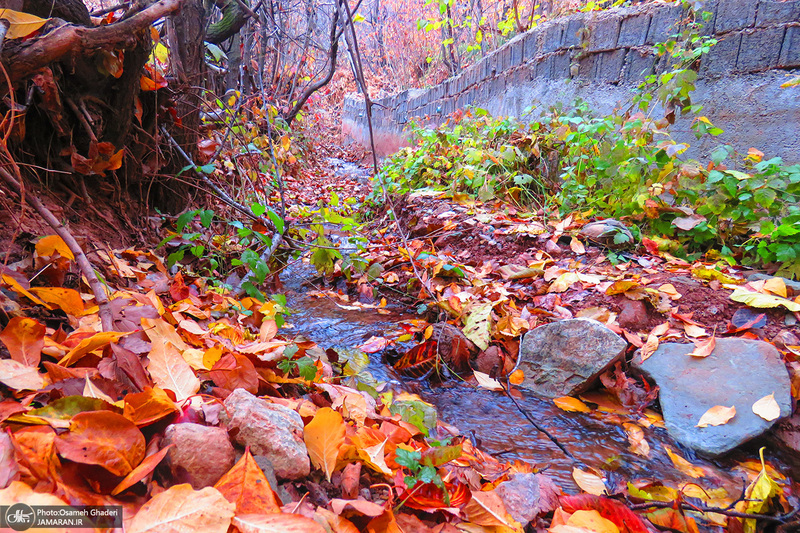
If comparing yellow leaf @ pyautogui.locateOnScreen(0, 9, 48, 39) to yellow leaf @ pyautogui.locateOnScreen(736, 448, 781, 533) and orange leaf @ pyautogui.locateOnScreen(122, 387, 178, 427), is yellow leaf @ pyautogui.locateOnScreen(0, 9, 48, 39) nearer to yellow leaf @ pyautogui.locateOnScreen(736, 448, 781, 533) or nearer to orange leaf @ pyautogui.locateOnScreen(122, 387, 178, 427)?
orange leaf @ pyautogui.locateOnScreen(122, 387, 178, 427)

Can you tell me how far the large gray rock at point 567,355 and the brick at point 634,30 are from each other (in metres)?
2.60

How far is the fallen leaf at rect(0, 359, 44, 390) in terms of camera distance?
26.9 inches

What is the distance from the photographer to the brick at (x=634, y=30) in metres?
3.11

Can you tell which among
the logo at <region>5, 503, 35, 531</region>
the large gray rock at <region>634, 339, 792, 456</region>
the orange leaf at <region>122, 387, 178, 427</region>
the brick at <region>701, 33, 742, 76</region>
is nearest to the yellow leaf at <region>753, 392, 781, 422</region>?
the large gray rock at <region>634, 339, 792, 456</region>

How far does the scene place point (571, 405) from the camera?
1.62m

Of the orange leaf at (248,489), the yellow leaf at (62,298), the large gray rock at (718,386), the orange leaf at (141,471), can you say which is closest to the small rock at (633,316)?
the large gray rock at (718,386)

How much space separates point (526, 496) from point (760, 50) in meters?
3.06

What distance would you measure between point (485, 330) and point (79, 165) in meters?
1.75

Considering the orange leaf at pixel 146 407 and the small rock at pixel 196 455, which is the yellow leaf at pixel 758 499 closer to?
the small rock at pixel 196 455

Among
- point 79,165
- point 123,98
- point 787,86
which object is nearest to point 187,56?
point 123,98

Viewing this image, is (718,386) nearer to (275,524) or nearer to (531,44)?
(275,524)

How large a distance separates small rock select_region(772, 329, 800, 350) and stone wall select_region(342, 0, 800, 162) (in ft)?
4.77

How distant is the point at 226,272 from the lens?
7.52ft

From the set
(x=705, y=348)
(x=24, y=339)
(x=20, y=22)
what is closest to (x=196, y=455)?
(x=24, y=339)
